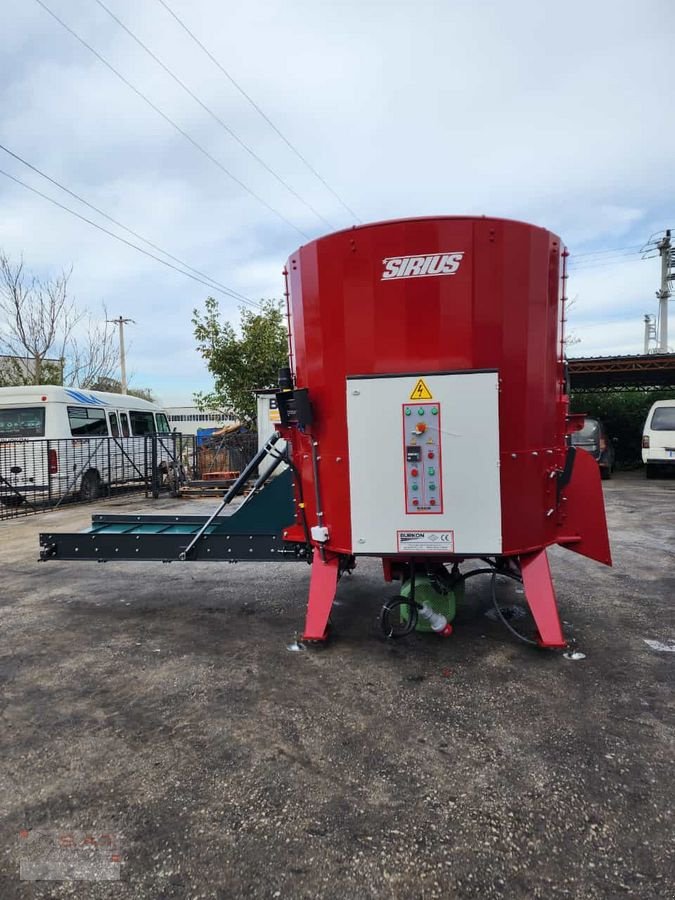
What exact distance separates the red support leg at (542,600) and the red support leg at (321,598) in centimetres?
137

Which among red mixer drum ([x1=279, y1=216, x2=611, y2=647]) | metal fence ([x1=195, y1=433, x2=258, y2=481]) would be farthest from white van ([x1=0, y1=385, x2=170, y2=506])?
red mixer drum ([x1=279, y1=216, x2=611, y2=647])

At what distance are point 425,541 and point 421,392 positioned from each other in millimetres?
980

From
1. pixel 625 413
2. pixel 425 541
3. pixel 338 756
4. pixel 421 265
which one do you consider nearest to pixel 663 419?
pixel 625 413

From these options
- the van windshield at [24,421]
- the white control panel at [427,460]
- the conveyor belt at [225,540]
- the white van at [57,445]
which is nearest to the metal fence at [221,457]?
the white van at [57,445]

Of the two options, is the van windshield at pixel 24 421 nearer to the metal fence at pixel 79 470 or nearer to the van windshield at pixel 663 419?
the metal fence at pixel 79 470

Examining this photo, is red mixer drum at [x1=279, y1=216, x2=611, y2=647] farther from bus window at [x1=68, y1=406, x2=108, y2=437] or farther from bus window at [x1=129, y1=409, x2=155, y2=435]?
bus window at [x1=129, y1=409, x2=155, y2=435]

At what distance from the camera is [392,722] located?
2.96 m

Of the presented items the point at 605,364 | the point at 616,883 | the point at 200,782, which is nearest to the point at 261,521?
the point at 200,782

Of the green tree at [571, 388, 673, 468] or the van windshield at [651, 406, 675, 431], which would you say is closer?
the van windshield at [651, 406, 675, 431]

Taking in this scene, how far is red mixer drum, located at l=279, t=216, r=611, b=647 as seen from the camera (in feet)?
11.1

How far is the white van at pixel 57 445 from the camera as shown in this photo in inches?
471

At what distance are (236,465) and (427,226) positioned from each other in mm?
13427

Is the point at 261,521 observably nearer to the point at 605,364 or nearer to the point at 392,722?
the point at 392,722

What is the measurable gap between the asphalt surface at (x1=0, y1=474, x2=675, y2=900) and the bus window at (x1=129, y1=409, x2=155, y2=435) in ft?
37.9
